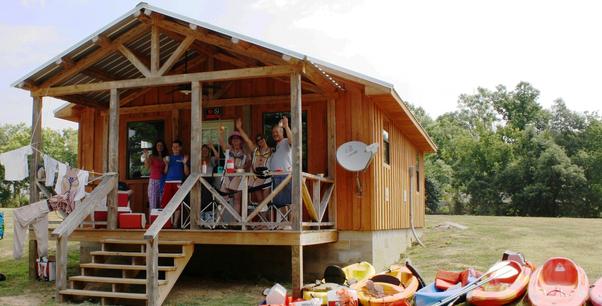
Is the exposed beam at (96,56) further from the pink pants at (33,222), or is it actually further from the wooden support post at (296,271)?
the wooden support post at (296,271)

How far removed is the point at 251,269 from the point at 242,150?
2360mm

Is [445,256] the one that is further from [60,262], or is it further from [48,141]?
[48,141]

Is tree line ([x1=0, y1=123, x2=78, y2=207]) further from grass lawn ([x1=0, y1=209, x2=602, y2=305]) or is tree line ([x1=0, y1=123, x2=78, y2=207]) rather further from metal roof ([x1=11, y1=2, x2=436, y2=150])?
metal roof ([x1=11, y1=2, x2=436, y2=150])

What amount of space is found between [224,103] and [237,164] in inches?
73.1

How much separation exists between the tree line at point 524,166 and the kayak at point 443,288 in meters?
31.3

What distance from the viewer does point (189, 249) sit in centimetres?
862

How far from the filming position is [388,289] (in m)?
7.68

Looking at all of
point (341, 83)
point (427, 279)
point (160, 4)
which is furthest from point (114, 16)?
point (427, 279)

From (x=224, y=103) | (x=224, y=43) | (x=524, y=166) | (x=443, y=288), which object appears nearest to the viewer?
(x=443, y=288)

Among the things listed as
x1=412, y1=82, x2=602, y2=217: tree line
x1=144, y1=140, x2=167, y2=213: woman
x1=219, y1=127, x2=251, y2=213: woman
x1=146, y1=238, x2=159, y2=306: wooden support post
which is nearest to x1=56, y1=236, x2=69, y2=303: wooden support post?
x1=146, y1=238, x2=159, y2=306: wooden support post

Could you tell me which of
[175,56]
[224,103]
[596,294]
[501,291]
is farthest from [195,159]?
[596,294]

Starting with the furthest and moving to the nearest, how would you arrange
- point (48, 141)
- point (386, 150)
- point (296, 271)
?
point (48, 141)
point (386, 150)
point (296, 271)

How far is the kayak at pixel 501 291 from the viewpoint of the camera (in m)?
7.24

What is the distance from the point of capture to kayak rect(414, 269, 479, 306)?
7.49 meters
